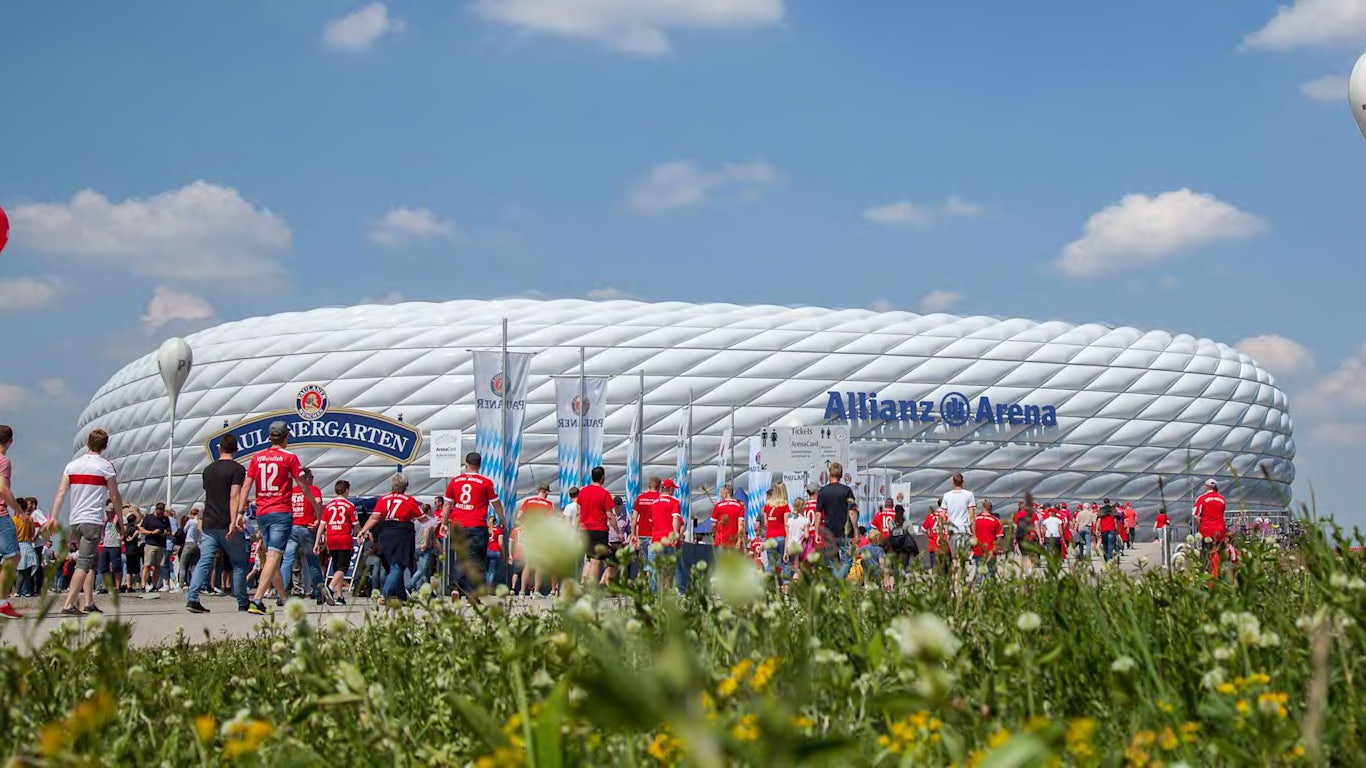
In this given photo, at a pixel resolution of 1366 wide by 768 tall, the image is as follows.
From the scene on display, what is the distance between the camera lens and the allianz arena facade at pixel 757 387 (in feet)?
175

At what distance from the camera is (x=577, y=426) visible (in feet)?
74.9

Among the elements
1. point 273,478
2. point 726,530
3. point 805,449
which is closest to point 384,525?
point 273,478

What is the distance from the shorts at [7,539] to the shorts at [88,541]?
0.51 metres

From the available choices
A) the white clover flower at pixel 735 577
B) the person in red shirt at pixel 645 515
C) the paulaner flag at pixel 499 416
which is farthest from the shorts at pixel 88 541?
the white clover flower at pixel 735 577

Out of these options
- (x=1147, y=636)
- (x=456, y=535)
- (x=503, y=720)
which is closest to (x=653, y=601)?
(x=503, y=720)

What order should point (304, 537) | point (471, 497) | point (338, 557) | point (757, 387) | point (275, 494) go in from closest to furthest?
1. point (275, 494)
2. point (471, 497)
3. point (304, 537)
4. point (338, 557)
5. point (757, 387)

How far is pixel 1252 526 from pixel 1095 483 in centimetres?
5357

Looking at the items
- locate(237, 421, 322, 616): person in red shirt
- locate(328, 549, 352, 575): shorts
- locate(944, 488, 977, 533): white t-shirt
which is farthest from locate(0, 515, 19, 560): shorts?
locate(944, 488, 977, 533): white t-shirt

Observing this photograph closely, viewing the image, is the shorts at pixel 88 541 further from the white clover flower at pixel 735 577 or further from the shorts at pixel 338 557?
the white clover flower at pixel 735 577

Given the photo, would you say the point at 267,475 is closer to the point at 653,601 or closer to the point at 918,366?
the point at 653,601

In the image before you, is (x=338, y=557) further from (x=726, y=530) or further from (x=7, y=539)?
(x=726, y=530)

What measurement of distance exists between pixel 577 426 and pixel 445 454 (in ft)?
8.37

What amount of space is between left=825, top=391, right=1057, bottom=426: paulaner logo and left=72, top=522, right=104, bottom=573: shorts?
45.0 m

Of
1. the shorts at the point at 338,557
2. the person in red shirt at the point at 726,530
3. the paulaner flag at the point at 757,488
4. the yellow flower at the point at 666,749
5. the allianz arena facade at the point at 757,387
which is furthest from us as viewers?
the allianz arena facade at the point at 757,387
